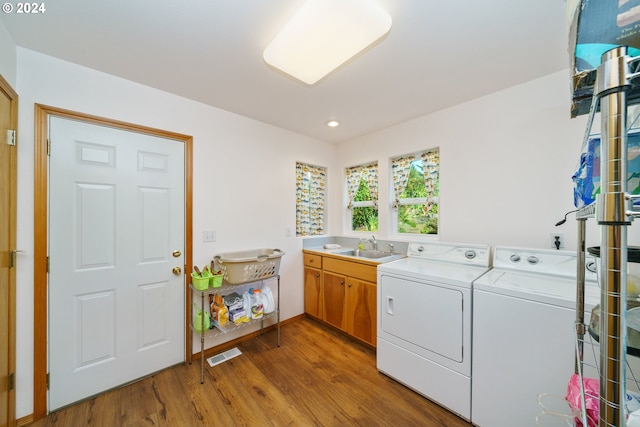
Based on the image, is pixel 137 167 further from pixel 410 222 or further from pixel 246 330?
pixel 410 222

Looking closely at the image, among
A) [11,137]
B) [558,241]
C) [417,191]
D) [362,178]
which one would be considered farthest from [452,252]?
[11,137]

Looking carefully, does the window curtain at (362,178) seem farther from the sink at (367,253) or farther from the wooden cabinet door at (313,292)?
the wooden cabinet door at (313,292)

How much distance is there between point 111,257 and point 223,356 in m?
1.33

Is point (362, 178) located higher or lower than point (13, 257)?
→ higher

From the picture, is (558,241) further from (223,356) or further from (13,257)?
(13,257)

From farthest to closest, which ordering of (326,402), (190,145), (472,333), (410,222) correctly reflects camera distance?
1. (410,222)
2. (190,145)
3. (326,402)
4. (472,333)

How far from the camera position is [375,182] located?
3.21 meters

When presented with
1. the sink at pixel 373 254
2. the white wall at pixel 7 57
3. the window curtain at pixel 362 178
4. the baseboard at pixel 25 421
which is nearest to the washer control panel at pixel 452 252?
the sink at pixel 373 254

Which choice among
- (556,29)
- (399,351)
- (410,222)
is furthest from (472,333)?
(556,29)

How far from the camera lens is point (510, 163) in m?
2.04

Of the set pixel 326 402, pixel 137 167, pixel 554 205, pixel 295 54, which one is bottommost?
pixel 326 402

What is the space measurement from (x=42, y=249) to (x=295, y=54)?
83.3 inches

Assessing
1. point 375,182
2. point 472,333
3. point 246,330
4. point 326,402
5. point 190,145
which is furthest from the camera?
point 375,182

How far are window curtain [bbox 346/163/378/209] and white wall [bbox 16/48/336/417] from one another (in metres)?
0.40
